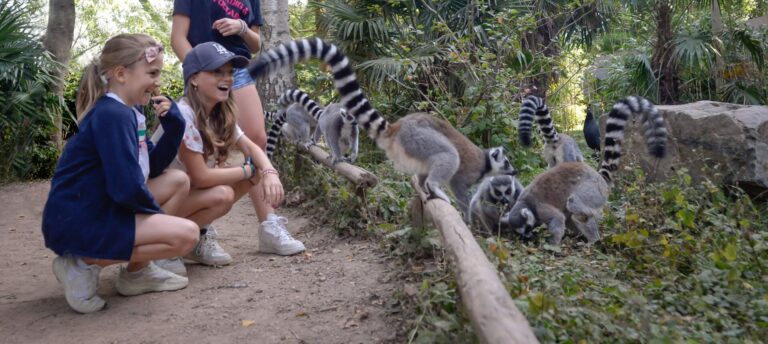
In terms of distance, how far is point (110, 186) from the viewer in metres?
2.87

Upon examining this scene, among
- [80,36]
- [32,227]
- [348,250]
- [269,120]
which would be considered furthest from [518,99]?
[80,36]

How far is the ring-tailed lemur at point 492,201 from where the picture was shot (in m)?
4.69

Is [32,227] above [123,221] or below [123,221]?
below

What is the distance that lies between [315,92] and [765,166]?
661 centimetres

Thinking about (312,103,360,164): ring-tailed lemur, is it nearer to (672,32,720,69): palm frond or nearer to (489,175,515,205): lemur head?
(489,175,515,205): lemur head

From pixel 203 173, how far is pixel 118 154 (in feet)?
2.54

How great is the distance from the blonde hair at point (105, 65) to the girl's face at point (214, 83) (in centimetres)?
50

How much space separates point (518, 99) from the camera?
8.20 metres

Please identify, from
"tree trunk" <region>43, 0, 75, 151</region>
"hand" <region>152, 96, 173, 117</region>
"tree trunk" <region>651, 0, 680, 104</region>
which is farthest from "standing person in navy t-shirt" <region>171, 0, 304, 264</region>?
"tree trunk" <region>651, 0, 680, 104</region>

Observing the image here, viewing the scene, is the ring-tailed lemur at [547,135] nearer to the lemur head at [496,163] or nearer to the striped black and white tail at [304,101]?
the lemur head at [496,163]

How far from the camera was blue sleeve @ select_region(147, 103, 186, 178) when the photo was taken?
3.19 m

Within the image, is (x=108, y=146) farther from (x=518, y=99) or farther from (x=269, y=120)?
(x=518, y=99)

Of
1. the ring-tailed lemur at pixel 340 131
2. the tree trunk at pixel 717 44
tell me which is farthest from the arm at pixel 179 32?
the tree trunk at pixel 717 44

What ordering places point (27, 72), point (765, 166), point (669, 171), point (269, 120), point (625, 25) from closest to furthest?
point (765, 166), point (669, 171), point (269, 120), point (27, 72), point (625, 25)
